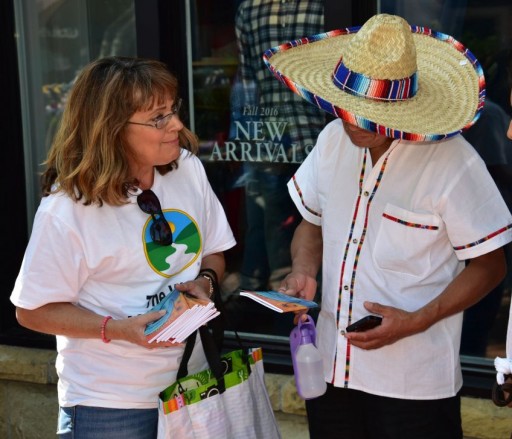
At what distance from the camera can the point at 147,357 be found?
2.77 m

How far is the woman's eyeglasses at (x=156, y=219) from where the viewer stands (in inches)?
109

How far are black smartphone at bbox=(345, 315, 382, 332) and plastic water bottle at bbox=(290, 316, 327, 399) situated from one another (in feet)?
0.65

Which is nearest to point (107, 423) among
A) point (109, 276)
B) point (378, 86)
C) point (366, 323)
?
point (109, 276)

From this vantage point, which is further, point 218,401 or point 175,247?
point 175,247

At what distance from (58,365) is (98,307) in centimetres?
26

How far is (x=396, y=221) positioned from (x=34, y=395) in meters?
2.61

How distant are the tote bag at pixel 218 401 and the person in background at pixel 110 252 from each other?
0.10 meters

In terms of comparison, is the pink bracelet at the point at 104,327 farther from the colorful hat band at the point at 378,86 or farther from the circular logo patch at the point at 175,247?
the colorful hat band at the point at 378,86

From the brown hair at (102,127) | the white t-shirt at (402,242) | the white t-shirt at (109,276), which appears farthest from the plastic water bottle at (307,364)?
the brown hair at (102,127)

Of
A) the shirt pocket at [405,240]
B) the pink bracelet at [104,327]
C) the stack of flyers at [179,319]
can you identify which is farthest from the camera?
the shirt pocket at [405,240]

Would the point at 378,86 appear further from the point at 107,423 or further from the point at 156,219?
the point at 107,423

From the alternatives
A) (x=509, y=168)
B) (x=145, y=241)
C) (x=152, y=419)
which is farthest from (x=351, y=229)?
(x=509, y=168)

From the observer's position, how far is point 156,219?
278cm

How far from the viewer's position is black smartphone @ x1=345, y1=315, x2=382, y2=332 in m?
2.74
